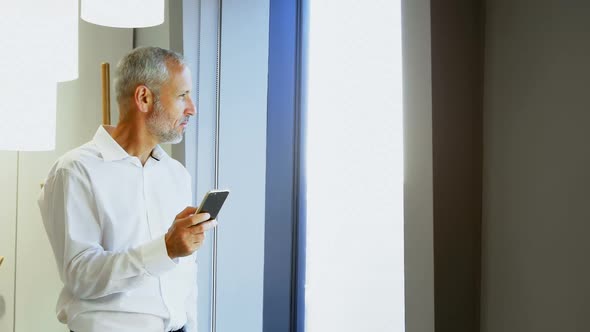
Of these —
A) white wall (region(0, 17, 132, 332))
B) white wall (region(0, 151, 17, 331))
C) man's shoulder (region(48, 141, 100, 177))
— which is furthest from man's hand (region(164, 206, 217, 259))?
white wall (region(0, 151, 17, 331))

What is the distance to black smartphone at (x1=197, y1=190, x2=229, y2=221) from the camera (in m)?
1.67

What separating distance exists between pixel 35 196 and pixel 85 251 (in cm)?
181

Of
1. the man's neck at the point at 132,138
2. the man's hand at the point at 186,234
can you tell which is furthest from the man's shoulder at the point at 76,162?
the man's hand at the point at 186,234

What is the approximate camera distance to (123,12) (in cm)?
219

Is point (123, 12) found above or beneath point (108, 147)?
above

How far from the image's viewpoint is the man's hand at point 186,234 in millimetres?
1683

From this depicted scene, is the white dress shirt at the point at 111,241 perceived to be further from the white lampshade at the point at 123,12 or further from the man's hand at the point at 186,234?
the white lampshade at the point at 123,12

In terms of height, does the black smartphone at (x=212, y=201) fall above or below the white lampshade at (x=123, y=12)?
below

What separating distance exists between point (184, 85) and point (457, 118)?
3.06 feet

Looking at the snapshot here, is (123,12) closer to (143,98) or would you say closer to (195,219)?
(143,98)

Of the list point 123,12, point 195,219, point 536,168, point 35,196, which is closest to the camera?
point 536,168

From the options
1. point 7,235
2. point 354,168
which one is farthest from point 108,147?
point 7,235

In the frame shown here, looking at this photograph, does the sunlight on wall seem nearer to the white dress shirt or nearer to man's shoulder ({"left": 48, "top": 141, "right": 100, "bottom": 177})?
the white dress shirt

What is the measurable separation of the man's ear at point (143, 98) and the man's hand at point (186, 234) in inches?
16.5
